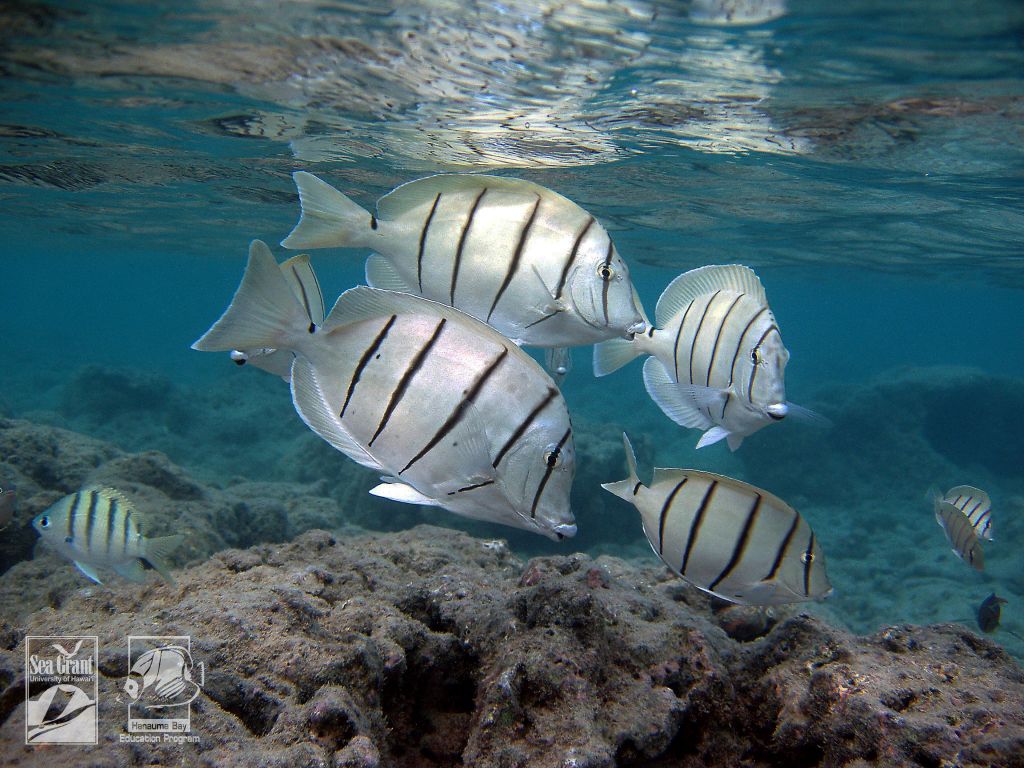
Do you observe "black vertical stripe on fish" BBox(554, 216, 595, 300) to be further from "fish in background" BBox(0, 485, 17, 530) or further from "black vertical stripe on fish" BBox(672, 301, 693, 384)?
"fish in background" BBox(0, 485, 17, 530)

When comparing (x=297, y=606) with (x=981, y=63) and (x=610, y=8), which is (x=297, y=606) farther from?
(x=981, y=63)

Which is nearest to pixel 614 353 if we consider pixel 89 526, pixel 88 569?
pixel 89 526

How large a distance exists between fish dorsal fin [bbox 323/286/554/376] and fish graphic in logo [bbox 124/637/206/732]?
163 centimetres

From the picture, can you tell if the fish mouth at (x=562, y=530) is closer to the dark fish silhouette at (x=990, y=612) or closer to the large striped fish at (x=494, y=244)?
the large striped fish at (x=494, y=244)

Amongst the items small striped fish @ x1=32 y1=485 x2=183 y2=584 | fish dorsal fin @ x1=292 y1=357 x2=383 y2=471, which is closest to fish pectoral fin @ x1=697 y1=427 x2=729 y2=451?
fish dorsal fin @ x1=292 y1=357 x2=383 y2=471

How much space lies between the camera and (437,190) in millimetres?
2363

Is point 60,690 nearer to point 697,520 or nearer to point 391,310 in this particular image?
point 391,310

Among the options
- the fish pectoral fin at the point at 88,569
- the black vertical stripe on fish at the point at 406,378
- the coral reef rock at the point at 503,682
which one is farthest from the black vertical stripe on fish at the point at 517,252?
the fish pectoral fin at the point at 88,569

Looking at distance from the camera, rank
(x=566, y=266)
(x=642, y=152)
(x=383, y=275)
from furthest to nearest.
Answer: (x=642, y=152), (x=383, y=275), (x=566, y=266)

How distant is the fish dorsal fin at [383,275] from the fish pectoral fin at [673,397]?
1.53 metres

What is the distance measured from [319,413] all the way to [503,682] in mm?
1573

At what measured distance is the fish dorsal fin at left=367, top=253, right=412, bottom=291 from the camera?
2512 millimetres

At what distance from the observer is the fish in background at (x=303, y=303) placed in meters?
2.59

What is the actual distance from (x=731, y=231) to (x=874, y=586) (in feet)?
43.9
